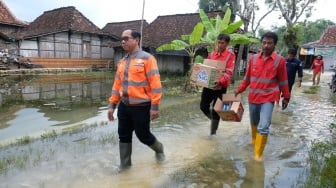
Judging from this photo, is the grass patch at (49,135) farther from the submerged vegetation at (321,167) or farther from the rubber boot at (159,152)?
the submerged vegetation at (321,167)

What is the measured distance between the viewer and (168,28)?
2650cm

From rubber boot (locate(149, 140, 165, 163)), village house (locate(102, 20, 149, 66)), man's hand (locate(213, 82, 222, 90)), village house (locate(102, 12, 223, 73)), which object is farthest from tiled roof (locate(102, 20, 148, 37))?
rubber boot (locate(149, 140, 165, 163))

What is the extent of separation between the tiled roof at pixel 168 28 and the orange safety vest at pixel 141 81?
20.3 meters

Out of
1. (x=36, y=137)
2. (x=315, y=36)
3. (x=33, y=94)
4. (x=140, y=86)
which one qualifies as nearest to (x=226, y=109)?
(x=140, y=86)

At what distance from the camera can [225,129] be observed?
6691mm

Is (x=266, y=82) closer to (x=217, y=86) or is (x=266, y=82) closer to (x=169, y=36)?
(x=217, y=86)

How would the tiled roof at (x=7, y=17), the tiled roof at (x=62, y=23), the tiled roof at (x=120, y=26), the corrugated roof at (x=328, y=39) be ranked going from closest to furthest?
the tiled roof at (x=62, y=23), the tiled roof at (x=7, y=17), the tiled roof at (x=120, y=26), the corrugated roof at (x=328, y=39)

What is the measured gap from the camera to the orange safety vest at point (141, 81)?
393 cm

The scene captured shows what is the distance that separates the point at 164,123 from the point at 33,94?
772 centimetres

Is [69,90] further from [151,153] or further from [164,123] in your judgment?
[151,153]

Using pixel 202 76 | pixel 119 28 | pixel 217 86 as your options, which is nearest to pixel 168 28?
pixel 119 28

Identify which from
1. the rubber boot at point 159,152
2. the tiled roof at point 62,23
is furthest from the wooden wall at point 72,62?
the rubber boot at point 159,152

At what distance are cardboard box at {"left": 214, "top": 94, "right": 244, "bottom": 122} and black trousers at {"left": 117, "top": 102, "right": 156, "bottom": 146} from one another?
53.9 inches

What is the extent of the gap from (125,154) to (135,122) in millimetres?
538
